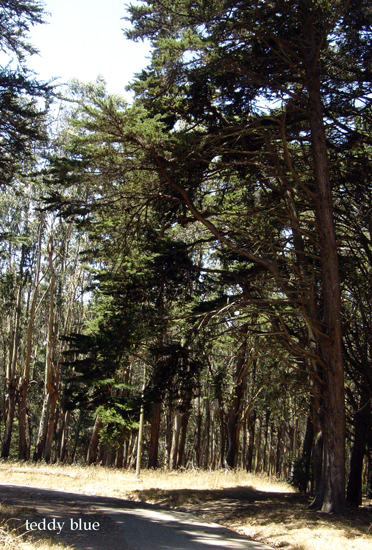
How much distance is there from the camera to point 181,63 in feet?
32.6

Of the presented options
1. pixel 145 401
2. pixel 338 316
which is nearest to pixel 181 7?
pixel 338 316

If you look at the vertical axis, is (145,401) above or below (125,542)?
above

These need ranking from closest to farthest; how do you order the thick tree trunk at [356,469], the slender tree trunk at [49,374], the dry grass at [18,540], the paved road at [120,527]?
the dry grass at [18,540] → the paved road at [120,527] → the thick tree trunk at [356,469] → the slender tree trunk at [49,374]

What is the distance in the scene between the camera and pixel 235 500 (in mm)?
12594

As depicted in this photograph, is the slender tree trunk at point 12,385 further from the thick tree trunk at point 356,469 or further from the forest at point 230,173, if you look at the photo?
the thick tree trunk at point 356,469

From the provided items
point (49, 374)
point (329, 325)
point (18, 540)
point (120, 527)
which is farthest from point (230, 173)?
point (49, 374)

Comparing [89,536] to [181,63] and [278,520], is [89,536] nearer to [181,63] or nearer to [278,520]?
[278,520]

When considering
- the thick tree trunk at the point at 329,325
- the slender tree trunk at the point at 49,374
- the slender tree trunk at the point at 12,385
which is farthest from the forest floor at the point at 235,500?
the slender tree trunk at the point at 12,385

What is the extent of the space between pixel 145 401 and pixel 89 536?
17.7 ft

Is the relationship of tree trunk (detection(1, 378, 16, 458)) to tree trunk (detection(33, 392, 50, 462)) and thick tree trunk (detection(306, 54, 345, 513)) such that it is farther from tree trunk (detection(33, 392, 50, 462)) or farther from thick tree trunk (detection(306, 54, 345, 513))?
thick tree trunk (detection(306, 54, 345, 513))

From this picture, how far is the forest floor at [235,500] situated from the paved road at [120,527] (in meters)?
0.62

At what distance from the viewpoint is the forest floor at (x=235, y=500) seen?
8.22m

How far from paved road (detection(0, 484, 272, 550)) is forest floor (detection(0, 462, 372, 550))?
0.62 meters

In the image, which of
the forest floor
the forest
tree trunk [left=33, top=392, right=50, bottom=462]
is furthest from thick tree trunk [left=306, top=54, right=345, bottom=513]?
tree trunk [left=33, top=392, right=50, bottom=462]
